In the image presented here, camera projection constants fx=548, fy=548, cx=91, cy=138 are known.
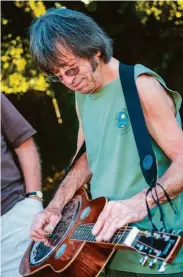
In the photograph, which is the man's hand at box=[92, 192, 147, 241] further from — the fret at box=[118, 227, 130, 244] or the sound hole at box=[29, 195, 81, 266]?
the sound hole at box=[29, 195, 81, 266]

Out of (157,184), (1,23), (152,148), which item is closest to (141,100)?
(152,148)

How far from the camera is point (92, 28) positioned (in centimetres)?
202

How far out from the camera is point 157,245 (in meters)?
1.54

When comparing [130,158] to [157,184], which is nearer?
[157,184]

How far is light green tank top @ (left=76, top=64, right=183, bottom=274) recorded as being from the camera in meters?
1.87

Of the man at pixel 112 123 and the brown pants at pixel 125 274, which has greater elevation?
the man at pixel 112 123

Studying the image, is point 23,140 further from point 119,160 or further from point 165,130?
point 165,130

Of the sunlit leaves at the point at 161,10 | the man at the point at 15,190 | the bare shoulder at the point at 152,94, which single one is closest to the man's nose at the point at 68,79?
the bare shoulder at the point at 152,94

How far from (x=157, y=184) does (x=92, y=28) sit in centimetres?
64

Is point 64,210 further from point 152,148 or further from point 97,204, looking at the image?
point 152,148

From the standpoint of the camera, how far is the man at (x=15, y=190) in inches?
104

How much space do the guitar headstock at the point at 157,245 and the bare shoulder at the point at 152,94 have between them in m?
0.42

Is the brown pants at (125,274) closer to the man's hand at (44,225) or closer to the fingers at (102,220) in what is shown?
the fingers at (102,220)

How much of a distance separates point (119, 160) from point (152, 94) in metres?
0.28
